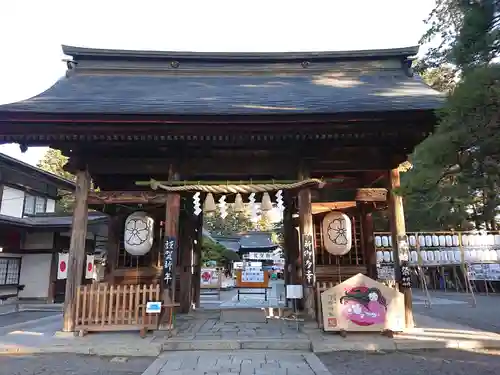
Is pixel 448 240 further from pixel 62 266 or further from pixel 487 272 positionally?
pixel 62 266

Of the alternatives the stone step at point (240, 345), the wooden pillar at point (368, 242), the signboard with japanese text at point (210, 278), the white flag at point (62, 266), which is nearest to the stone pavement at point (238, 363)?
the stone step at point (240, 345)

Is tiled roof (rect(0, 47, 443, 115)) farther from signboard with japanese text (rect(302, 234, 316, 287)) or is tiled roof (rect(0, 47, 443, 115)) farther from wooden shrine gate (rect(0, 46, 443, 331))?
signboard with japanese text (rect(302, 234, 316, 287))

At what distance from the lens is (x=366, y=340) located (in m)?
6.44

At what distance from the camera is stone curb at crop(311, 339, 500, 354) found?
6141 mm

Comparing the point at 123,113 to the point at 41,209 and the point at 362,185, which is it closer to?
the point at 362,185

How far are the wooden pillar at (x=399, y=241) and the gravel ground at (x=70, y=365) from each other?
201 inches

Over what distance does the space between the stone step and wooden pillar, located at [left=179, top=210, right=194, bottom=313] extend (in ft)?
11.6

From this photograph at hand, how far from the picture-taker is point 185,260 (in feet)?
33.0

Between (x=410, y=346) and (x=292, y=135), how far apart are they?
441 centimetres

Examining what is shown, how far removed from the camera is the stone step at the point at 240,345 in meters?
6.26

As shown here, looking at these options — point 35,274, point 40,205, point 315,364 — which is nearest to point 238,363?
point 315,364

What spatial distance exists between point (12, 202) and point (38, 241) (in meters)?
Result: 2.61

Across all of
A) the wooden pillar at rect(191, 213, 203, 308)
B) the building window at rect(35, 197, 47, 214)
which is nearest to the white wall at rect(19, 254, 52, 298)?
the building window at rect(35, 197, 47, 214)

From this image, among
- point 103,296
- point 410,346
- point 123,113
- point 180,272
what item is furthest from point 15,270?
point 410,346
